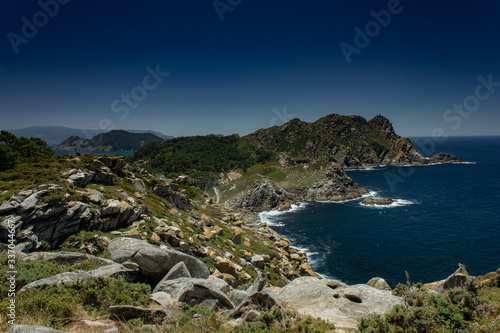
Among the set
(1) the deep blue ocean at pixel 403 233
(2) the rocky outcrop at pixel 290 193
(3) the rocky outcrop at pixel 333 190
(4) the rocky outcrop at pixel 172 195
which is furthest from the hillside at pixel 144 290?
(3) the rocky outcrop at pixel 333 190

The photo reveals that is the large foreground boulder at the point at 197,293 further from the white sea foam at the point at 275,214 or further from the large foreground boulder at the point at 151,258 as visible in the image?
the white sea foam at the point at 275,214

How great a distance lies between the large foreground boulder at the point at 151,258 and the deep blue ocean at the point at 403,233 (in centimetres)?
3055

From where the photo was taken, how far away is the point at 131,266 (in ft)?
38.3

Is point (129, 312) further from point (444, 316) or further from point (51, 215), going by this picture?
point (51, 215)

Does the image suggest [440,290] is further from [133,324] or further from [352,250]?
[352,250]

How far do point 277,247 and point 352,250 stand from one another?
22.0 metres

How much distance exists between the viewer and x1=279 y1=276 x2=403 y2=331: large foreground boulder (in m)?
9.22

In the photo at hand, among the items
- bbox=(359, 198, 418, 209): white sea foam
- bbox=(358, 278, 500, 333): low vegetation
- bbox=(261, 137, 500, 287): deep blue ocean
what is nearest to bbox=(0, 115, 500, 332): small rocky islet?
bbox=(358, 278, 500, 333): low vegetation

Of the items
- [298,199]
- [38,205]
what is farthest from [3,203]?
[298,199]

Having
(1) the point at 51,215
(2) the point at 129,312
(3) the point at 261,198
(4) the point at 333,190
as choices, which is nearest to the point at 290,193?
(3) the point at 261,198

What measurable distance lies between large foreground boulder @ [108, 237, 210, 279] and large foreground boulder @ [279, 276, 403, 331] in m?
5.28

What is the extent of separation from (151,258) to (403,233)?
69752 millimetres

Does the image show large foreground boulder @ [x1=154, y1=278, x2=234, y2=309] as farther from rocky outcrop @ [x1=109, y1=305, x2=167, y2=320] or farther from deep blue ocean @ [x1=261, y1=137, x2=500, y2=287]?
deep blue ocean @ [x1=261, y1=137, x2=500, y2=287]

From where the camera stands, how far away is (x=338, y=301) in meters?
10.3
